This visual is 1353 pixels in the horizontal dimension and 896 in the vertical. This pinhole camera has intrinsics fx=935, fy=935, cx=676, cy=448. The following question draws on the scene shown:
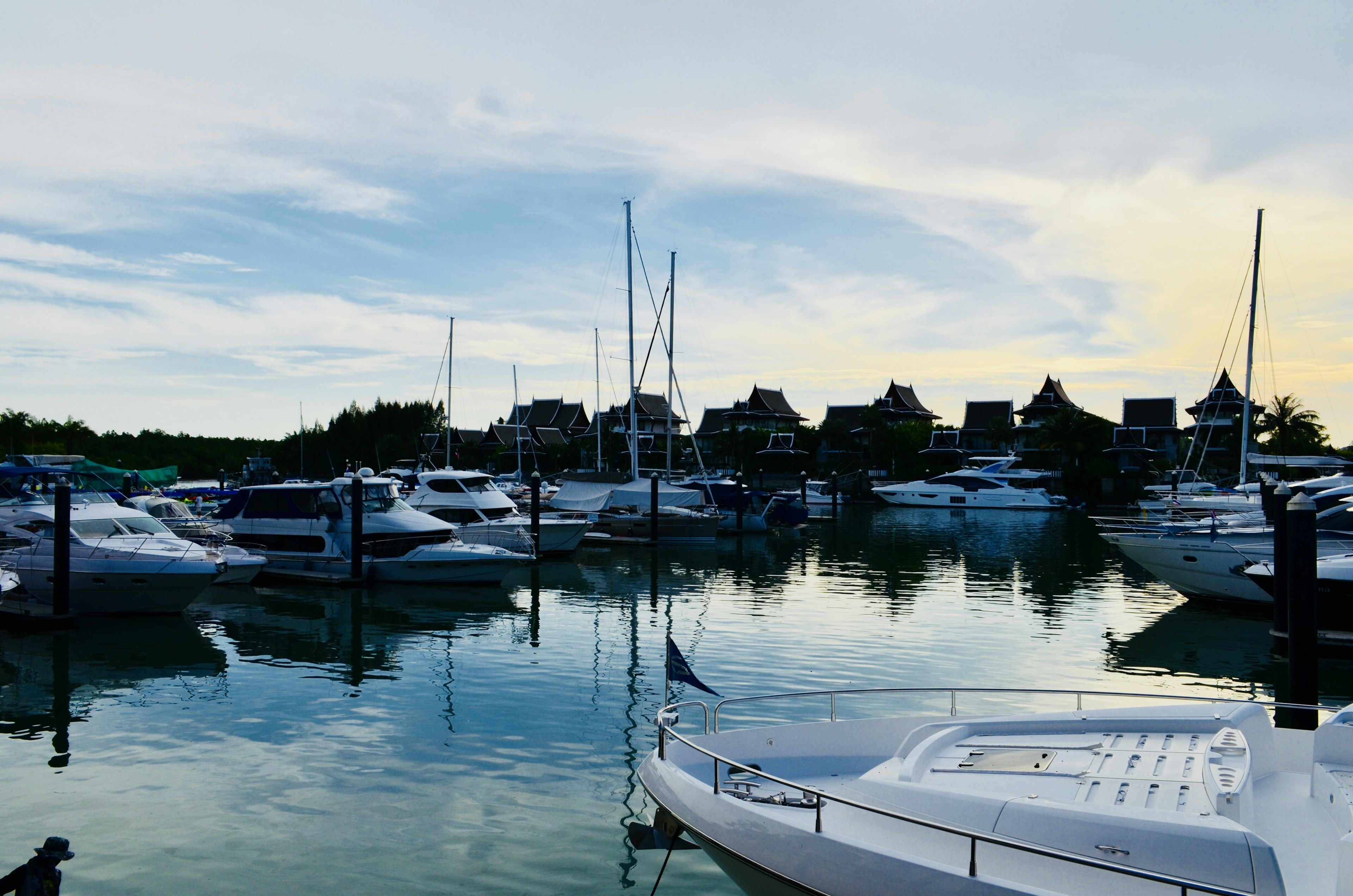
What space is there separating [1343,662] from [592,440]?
3004 inches

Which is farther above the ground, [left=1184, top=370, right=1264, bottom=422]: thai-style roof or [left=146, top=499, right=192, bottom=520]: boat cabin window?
[left=1184, top=370, right=1264, bottom=422]: thai-style roof

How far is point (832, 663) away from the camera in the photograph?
17250 millimetres

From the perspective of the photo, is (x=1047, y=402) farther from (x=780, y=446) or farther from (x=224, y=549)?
(x=224, y=549)

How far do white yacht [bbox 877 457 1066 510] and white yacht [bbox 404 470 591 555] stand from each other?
39.2 metres

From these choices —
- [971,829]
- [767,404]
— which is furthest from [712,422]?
[971,829]

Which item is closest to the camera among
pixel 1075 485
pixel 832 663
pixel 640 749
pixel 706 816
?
pixel 706 816

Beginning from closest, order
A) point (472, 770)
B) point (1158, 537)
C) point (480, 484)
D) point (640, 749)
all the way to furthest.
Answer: point (472, 770) < point (640, 749) < point (1158, 537) < point (480, 484)

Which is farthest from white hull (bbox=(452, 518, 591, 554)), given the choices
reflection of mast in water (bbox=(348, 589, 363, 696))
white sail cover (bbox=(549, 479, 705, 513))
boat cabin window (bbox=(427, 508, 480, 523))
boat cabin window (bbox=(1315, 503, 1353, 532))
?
boat cabin window (bbox=(1315, 503, 1353, 532))

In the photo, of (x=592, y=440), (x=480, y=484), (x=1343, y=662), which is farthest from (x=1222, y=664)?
(x=592, y=440)

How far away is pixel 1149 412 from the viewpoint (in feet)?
300

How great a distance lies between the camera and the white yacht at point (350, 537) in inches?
Result: 1063

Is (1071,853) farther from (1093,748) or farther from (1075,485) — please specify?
(1075,485)

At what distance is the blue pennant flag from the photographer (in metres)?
8.99

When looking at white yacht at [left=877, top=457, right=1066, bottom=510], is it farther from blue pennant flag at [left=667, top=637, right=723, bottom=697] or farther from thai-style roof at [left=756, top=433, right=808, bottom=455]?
blue pennant flag at [left=667, top=637, right=723, bottom=697]
